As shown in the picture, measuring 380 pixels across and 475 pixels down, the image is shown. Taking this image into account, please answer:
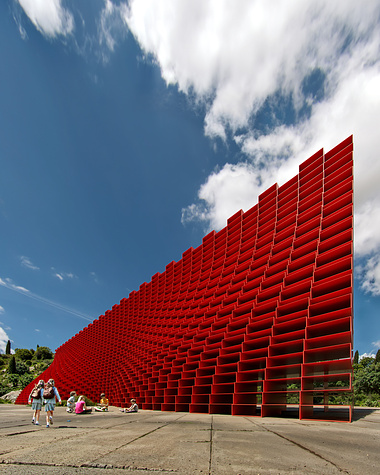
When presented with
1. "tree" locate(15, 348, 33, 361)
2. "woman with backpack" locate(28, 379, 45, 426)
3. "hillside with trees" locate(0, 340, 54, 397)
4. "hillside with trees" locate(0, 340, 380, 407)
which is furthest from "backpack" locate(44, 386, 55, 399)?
"tree" locate(15, 348, 33, 361)

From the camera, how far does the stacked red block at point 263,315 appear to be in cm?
1504

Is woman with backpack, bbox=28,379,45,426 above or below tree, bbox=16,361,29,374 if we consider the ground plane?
above

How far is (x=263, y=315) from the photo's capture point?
17.9 meters

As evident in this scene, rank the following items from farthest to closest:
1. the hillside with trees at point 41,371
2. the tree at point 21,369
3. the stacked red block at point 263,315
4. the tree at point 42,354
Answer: the tree at point 42,354
the tree at point 21,369
the hillside with trees at point 41,371
the stacked red block at point 263,315

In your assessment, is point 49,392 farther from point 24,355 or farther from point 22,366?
point 24,355

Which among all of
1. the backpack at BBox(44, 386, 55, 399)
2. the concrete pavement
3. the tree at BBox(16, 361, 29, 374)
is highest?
the concrete pavement

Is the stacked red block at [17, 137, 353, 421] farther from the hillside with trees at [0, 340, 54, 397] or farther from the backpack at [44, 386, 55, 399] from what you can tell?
the hillside with trees at [0, 340, 54, 397]

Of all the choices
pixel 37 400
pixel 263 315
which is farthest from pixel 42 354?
pixel 37 400

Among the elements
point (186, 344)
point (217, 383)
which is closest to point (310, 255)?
point (217, 383)

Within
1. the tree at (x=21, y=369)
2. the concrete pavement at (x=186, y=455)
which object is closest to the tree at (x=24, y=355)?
the tree at (x=21, y=369)

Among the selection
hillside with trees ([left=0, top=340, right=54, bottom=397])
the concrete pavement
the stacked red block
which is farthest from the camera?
hillside with trees ([left=0, top=340, right=54, bottom=397])

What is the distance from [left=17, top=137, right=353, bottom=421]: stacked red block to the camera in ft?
49.4

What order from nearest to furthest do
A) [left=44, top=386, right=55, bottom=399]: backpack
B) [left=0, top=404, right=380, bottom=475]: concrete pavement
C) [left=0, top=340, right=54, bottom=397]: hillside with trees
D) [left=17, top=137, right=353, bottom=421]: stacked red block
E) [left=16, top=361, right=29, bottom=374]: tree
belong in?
[left=0, top=404, right=380, bottom=475]: concrete pavement < [left=44, top=386, right=55, bottom=399]: backpack < [left=17, top=137, right=353, bottom=421]: stacked red block < [left=0, top=340, right=54, bottom=397]: hillside with trees < [left=16, top=361, right=29, bottom=374]: tree

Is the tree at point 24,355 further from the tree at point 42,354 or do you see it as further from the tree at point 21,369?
the tree at point 21,369
